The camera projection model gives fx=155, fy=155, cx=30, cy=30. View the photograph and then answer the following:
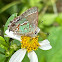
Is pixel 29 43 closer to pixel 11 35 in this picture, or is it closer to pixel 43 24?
pixel 11 35

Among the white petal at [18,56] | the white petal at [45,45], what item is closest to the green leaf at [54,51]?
the white petal at [45,45]

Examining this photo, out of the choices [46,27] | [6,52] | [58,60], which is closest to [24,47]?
[6,52]

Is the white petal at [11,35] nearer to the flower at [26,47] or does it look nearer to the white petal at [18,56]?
the flower at [26,47]

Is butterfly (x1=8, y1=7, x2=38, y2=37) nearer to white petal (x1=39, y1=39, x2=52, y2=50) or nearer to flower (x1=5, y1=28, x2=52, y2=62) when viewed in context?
flower (x1=5, y1=28, x2=52, y2=62)

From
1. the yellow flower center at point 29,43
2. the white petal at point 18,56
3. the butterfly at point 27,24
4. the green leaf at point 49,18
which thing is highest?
the green leaf at point 49,18

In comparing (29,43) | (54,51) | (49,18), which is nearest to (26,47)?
(29,43)

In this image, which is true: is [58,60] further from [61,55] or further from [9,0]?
[9,0]
